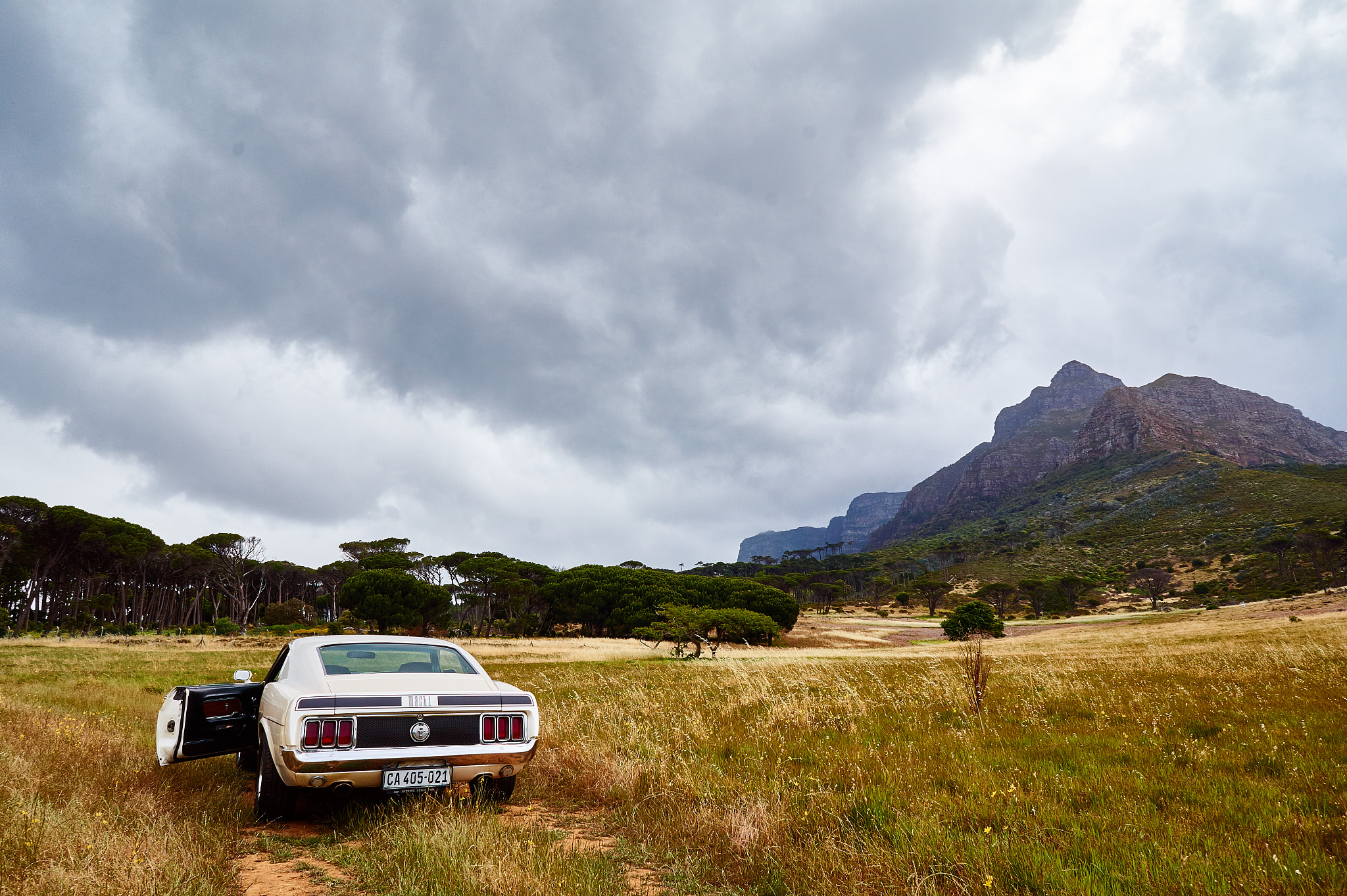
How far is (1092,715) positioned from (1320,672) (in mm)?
6762

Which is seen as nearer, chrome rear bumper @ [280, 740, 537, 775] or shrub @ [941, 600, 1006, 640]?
chrome rear bumper @ [280, 740, 537, 775]

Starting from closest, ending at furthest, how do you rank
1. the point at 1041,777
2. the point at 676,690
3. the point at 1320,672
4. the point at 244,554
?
the point at 1041,777 → the point at 1320,672 → the point at 676,690 → the point at 244,554

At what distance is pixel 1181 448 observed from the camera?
572 feet

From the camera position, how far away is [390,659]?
6340 millimetres

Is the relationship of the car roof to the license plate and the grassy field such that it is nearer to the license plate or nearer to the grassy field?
the license plate

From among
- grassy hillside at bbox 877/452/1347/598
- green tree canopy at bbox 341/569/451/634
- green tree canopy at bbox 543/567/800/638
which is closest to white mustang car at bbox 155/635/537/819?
green tree canopy at bbox 341/569/451/634

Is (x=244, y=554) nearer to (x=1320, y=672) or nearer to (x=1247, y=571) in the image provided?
(x=1320, y=672)

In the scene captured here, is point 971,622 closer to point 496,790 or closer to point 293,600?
point 496,790

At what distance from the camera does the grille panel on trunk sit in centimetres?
499

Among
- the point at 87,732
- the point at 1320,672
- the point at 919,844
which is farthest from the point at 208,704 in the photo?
the point at 1320,672

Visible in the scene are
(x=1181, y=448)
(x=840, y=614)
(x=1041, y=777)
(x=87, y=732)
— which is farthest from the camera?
(x=1181, y=448)

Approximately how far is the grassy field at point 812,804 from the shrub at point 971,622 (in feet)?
141

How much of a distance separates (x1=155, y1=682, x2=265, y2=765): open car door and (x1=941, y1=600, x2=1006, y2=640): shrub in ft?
172

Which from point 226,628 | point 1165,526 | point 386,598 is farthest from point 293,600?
point 1165,526
